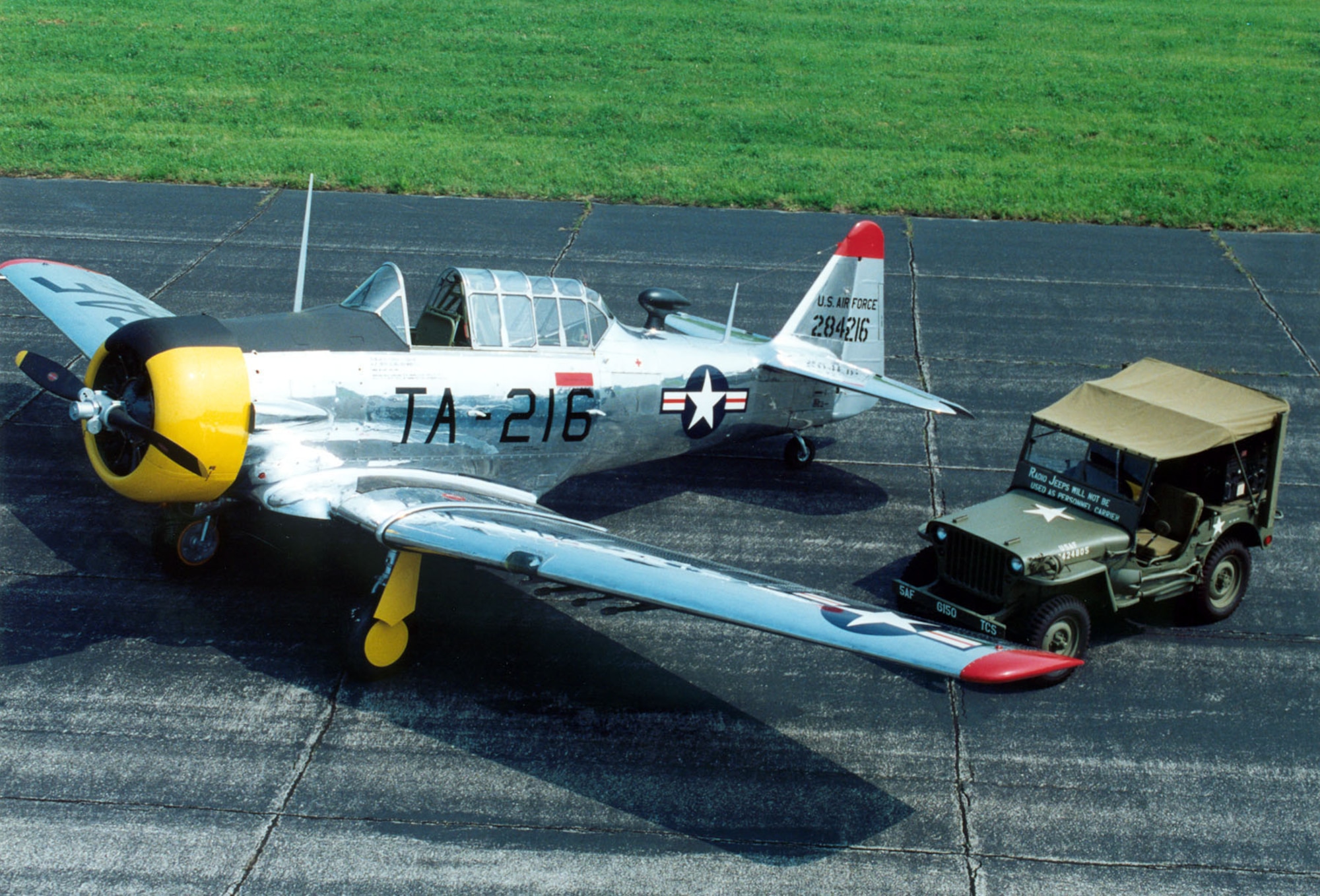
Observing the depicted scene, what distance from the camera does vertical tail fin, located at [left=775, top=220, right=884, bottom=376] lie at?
40.5 ft

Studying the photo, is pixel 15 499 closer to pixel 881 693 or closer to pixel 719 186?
pixel 881 693

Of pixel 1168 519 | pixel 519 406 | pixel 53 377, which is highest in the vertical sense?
pixel 53 377

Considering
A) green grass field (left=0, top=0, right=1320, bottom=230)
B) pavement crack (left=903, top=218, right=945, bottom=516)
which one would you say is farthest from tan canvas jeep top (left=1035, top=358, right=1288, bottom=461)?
green grass field (left=0, top=0, right=1320, bottom=230)

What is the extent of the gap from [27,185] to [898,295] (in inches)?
570

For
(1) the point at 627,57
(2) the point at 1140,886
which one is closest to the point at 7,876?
(2) the point at 1140,886

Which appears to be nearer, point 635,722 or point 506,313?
point 635,722

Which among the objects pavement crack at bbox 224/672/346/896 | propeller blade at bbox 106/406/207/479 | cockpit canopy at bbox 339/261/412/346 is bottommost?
pavement crack at bbox 224/672/346/896

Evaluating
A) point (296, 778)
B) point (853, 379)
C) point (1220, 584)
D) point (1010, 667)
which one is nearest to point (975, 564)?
point (1220, 584)

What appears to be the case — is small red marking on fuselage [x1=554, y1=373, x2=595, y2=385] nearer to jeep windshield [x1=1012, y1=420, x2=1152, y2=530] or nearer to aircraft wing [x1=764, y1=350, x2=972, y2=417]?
aircraft wing [x1=764, y1=350, x2=972, y2=417]

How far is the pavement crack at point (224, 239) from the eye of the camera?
636 inches

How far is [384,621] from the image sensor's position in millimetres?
8578

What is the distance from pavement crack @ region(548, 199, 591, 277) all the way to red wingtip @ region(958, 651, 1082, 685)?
37.6 feet

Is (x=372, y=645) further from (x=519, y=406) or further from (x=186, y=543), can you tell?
(x=519, y=406)

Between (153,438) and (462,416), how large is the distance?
240 cm
